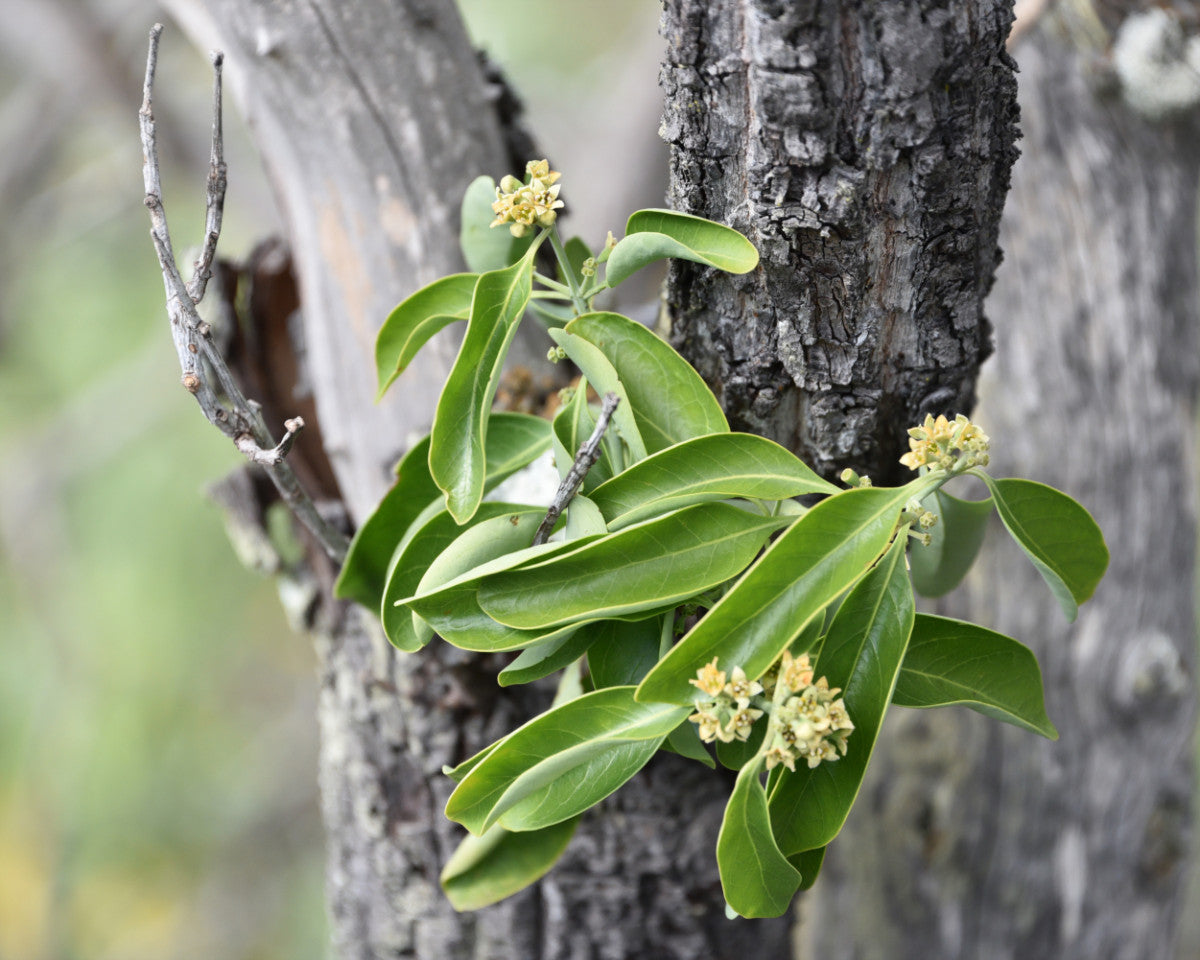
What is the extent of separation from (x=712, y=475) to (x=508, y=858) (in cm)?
40

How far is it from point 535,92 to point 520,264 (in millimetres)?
3045

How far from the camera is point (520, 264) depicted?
0.53 meters

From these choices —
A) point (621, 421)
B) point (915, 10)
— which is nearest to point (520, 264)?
point (621, 421)

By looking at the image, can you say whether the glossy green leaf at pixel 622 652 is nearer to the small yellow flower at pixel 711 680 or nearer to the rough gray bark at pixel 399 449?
the small yellow flower at pixel 711 680

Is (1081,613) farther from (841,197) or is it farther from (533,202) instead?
(533,202)

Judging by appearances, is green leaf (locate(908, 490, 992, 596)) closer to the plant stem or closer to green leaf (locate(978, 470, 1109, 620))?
green leaf (locate(978, 470, 1109, 620))

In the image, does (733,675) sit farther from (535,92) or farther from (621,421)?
(535,92)

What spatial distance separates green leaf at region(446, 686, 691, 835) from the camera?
1.66 feet

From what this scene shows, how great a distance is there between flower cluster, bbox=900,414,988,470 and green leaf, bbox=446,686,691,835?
0.60 feet

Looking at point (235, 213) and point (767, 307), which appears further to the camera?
point (235, 213)

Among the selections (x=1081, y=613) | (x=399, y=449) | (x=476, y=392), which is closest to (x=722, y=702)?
(x=476, y=392)

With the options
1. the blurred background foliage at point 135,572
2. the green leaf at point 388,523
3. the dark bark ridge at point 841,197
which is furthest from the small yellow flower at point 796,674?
the blurred background foliage at point 135,572

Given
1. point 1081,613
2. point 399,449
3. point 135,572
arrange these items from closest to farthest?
1. point 399,449
2. point 1081,613
3. point 135,572

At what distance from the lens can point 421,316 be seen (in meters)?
0.60
